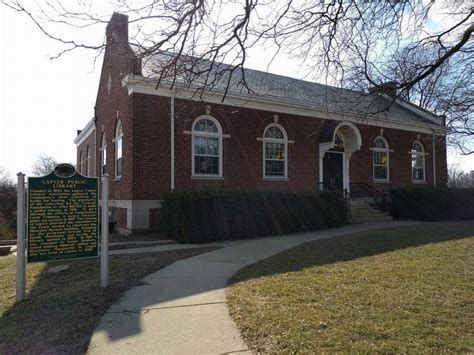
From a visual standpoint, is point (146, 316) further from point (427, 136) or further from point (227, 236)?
point (427, 136)

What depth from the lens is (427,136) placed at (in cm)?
2416

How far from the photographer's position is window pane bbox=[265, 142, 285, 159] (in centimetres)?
1791

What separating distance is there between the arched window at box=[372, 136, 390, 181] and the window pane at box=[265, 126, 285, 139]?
620 cm

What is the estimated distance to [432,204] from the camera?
1936 cm

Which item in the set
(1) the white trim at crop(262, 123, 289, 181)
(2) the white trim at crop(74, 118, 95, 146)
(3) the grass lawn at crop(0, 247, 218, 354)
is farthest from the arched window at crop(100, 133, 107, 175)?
(3) the grass lawn at crop(0, 247, 218, 354)

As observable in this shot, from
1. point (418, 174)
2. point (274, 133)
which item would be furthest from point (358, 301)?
point (418, 174)

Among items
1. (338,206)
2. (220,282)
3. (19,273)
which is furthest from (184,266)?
(338,206)

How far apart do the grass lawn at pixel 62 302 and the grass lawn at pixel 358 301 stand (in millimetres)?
1770

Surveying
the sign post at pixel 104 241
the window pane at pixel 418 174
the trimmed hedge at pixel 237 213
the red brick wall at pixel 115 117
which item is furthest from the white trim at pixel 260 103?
the sign post at pixel 104 241

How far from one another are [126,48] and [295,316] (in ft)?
15.4

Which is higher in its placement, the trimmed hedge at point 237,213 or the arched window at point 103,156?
the arched window at point 103,156

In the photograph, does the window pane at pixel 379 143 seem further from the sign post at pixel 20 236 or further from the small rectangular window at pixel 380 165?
the sign post at pixel 20 236

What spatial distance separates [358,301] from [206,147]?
11.3 metres

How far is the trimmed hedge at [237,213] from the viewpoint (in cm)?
1266
